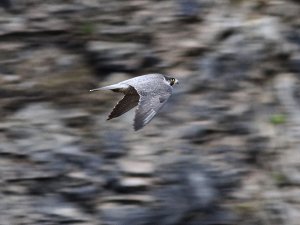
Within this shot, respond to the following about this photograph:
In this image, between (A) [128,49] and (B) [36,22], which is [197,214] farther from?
(B) [36,22]

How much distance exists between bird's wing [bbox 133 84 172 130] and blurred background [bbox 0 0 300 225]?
4.63 feet

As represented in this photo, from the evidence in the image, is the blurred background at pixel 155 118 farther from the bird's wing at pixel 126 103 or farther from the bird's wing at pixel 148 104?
the bird's wing at pixel 148 104

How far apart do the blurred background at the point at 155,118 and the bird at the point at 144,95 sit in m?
1.08

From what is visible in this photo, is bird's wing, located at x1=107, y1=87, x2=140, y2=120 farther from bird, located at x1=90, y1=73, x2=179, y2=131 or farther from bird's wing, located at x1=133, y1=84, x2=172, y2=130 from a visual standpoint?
bird's wing, located at x1=133, y1=84, x2=172, y2=130

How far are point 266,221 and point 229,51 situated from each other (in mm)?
1341

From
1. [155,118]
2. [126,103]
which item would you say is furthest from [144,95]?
[155,118]

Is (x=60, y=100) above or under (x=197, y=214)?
above

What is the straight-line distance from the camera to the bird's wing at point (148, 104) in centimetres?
526

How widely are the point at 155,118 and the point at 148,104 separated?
1.70 m

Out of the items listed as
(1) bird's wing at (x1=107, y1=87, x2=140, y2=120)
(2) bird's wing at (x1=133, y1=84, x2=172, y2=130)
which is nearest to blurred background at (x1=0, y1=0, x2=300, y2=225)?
(1) bird's wing at (x1=107, y1=87, x2=140, y2=120)

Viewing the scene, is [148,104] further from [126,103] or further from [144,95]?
[126,103]

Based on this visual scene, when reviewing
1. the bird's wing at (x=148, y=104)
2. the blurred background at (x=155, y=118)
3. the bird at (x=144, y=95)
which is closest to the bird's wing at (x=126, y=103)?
the bird at (x=144, y=95)

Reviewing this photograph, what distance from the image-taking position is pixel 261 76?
7.37m

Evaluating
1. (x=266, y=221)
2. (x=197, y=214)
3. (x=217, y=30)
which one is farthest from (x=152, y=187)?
(x=217, y=30)
